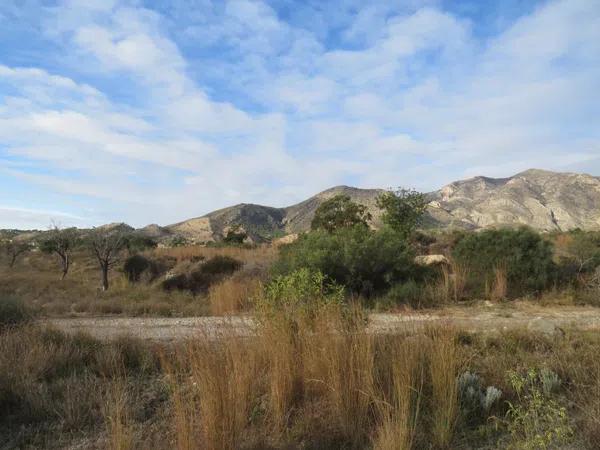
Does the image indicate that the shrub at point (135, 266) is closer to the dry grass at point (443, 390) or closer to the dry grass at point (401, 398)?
the dry grass at point (401, 398)

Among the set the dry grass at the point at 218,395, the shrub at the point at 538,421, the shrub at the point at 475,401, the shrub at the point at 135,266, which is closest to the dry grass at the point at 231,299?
the dry grass at the point at 218,395

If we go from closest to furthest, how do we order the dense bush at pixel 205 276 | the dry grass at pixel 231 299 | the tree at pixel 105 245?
the dry grass at pixel 231 299 < the dense bush at pixel 205 276 < the tree at pixel 105 245

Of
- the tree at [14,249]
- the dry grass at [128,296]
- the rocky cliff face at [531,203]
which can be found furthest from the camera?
the rocky cliff face at [531,203]

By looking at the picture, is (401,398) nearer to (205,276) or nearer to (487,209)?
(205,276)

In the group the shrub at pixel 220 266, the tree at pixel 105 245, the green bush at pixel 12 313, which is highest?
the tree at pixel 105 245

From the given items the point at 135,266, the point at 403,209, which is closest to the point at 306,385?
the point at 135,266

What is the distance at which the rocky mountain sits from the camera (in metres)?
87.4

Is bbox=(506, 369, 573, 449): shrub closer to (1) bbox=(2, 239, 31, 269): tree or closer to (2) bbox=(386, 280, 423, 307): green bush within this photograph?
(2) bbox=(386, 280, 423, 307): green bush

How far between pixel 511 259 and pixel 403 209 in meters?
12.3

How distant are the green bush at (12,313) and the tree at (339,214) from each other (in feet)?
69.9

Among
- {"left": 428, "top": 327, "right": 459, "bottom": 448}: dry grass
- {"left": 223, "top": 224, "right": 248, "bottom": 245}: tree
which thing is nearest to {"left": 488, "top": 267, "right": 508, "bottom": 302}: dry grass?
{"left": 428, "top": 327, "right": 459, "bottom": 448}: dry grass

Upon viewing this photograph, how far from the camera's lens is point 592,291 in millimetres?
13188

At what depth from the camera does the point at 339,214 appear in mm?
30750

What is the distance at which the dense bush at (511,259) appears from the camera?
45.8 feet
